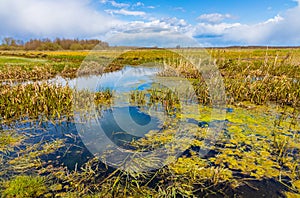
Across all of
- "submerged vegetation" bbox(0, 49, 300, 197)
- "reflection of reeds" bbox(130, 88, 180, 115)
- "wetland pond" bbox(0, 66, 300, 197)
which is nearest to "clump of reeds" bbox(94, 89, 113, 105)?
"submerged vegetation" bbox(0, 49, 300, 197)

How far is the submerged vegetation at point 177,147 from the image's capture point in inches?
111

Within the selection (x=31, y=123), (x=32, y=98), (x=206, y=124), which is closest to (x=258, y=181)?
(x=206, y=124)

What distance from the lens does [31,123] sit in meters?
5.04

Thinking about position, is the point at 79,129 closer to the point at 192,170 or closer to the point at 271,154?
the point at 192,170

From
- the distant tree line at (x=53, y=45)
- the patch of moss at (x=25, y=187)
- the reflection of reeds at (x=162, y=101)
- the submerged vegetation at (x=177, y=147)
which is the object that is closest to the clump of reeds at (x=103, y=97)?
the submerged vegetation at (x=177, y=147)

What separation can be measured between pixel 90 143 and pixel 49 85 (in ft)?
11.2

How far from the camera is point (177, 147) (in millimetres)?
3941

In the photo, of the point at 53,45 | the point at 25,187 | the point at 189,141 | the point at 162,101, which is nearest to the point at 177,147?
the point at 189,141

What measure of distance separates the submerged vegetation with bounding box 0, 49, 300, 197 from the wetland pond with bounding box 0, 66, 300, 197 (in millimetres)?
17

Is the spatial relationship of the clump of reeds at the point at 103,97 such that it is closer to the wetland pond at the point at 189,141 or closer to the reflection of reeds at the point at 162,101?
the wetland pond at the point at 189,141

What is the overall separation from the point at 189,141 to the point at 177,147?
1.14ft

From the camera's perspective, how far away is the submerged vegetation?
2830 mm

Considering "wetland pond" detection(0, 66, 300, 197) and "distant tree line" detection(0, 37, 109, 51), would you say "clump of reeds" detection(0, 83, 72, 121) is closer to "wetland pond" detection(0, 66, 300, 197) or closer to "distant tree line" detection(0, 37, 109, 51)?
"wetland pond" detection(0, 66, 300, 197)

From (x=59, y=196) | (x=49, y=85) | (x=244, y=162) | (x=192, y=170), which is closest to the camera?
(x=59, y=196)
